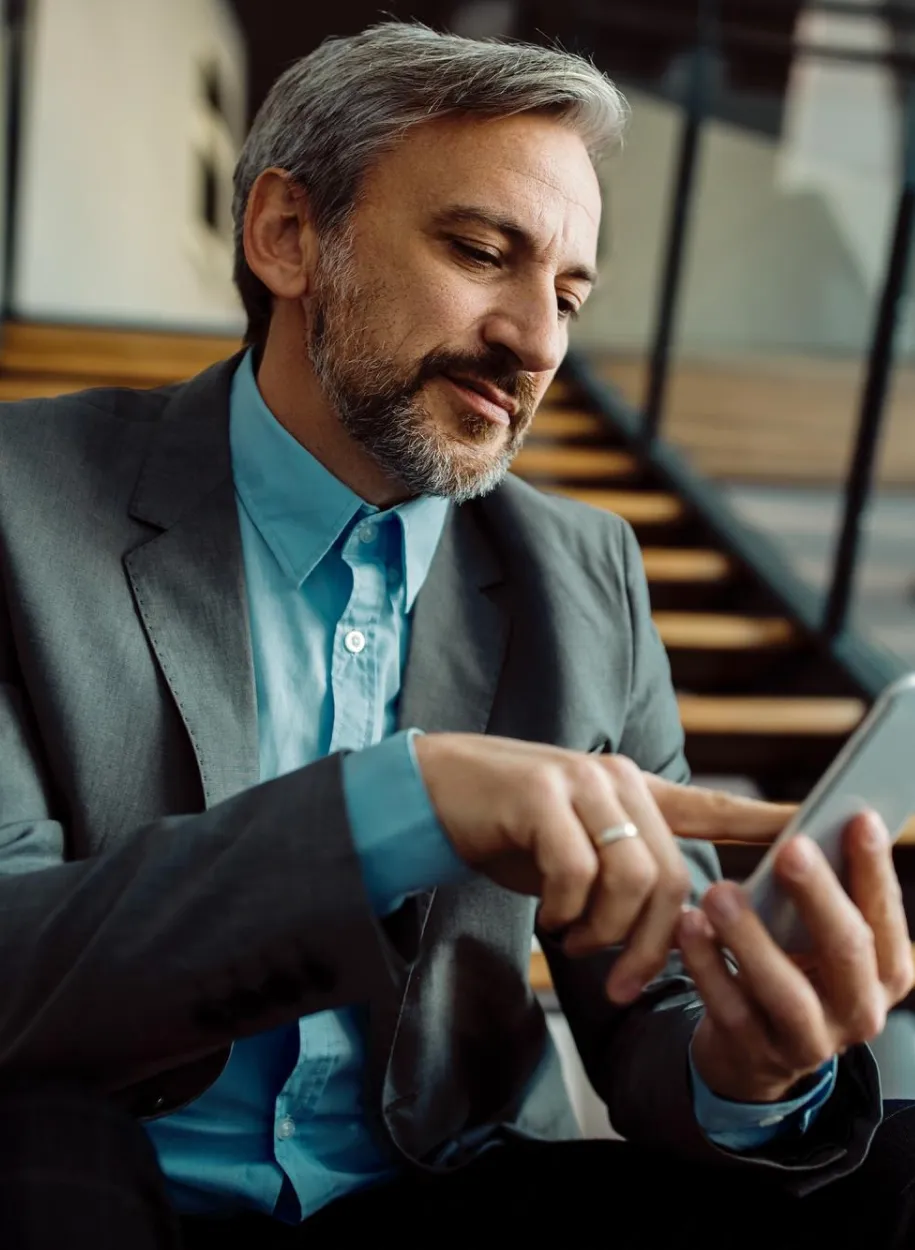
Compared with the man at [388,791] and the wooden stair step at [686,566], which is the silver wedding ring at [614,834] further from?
the wooden stair step at [686,566]

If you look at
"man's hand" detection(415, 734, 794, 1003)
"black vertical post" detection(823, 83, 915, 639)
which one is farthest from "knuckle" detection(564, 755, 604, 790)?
"black vertical post" detection(823, 83, 915, 639)

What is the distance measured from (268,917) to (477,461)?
544 mm

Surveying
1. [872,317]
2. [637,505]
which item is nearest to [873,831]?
[872,317]

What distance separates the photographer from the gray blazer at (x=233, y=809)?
0.81 meters

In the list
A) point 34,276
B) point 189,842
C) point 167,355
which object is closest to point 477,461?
point 189,842

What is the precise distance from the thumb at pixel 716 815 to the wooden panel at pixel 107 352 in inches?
125

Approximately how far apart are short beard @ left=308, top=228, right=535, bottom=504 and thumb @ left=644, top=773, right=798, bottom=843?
1.51ft

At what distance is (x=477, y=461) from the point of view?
4.01 ft

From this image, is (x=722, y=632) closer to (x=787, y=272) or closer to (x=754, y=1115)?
(x=787, y=272)

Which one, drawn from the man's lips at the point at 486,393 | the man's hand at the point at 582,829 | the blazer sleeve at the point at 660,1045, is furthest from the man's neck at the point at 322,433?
the man's hand at the point at 582,829

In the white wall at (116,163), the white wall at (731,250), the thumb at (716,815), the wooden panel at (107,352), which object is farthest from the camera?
the white wall at (116,163)

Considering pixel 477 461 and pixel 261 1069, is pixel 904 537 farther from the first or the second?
pixel 261 1069

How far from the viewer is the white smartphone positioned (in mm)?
731

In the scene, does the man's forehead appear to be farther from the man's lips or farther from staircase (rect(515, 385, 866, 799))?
staircase (rect(515, 385, 866, 799))
